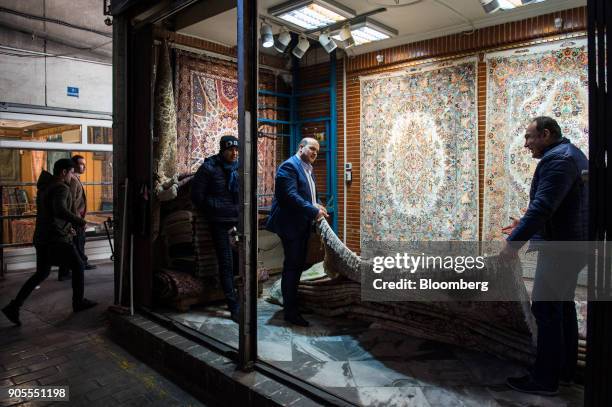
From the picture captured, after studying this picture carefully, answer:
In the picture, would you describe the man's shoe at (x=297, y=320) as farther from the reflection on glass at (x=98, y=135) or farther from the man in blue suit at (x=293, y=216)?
the reflection on glass at (x=98, y=135)

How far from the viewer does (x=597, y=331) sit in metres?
1.82

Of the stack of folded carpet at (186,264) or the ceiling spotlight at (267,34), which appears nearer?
the stack of folded carpet at (186,264)

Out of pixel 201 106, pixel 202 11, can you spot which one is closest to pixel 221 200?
pixel 202 11

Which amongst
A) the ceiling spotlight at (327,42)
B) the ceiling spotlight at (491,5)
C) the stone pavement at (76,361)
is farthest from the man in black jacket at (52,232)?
the ceiling spotlight at (491,5)

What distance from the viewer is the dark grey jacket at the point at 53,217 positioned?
15.1 ft

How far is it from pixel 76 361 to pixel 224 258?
1488 millimetres

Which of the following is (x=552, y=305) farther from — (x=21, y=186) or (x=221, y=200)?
(x=21, y=186)

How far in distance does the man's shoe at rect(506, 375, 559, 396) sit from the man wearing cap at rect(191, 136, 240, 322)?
7.97ft

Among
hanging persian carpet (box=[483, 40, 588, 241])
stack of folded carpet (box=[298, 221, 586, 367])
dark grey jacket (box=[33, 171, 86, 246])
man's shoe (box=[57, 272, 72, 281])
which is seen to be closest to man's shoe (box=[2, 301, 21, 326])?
dark grey jacket (box=[33, 171, 86, 246])

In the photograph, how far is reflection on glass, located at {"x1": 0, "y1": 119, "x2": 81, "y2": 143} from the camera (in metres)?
6.38

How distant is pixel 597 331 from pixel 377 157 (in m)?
5.32

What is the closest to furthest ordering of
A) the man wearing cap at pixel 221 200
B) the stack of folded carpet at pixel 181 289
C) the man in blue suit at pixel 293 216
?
1. the man in blue suit at pixel 293 216
2. the man wearing cap at pixel 221 200
3. the stack of folded carpet at pixel 181 289

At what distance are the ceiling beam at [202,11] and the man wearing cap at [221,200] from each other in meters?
1.50

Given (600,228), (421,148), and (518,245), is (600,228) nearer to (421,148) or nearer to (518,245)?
(518,245)
